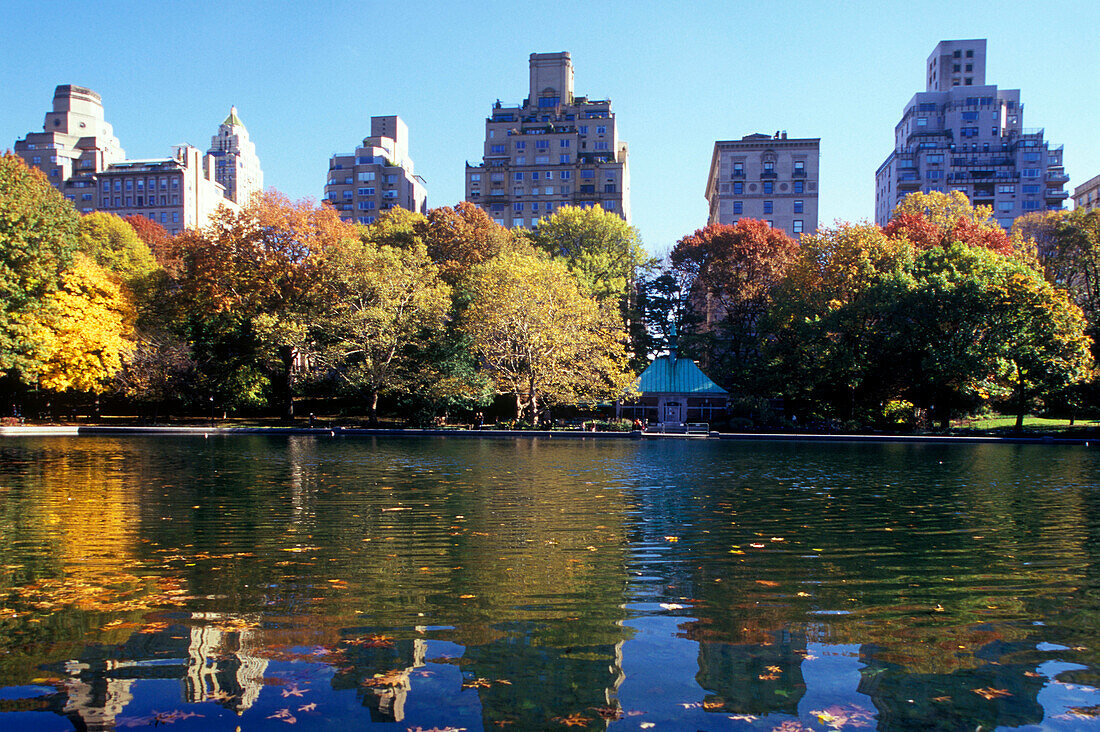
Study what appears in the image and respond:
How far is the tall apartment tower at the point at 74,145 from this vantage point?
144000 millimetres

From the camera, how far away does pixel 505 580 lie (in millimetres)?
8641

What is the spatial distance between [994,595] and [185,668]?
27.8 feet

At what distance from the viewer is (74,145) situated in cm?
15675

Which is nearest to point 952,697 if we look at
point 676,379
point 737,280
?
point 676,379

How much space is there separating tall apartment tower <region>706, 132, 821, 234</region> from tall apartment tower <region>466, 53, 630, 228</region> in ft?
59.7

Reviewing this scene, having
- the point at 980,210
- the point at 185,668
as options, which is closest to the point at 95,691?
the point at 185,668

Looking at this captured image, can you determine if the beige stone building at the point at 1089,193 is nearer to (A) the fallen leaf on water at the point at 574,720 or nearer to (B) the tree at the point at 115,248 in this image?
(B) the tree at the point at 115,248

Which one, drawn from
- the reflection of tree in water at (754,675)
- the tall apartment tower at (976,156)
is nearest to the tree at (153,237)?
the reflection of tree in water at (754,675)

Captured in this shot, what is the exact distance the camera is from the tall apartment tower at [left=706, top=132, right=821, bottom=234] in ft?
343

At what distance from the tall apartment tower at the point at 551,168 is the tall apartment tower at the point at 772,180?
18.2 meters

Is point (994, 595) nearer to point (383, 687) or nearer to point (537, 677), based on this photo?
point (537, 677)

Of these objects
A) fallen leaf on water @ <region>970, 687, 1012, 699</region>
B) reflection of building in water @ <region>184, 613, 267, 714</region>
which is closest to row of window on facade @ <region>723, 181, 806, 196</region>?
fallen leaf on water @ <region>970, 687, 1012, 699</region>

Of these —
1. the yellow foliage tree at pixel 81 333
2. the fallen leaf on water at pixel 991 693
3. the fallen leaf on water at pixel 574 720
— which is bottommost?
the fallen leaf on water at pixel 991 693

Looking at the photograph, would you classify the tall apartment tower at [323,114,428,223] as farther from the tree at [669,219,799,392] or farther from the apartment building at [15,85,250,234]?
the tree at [669,219,799,392]
